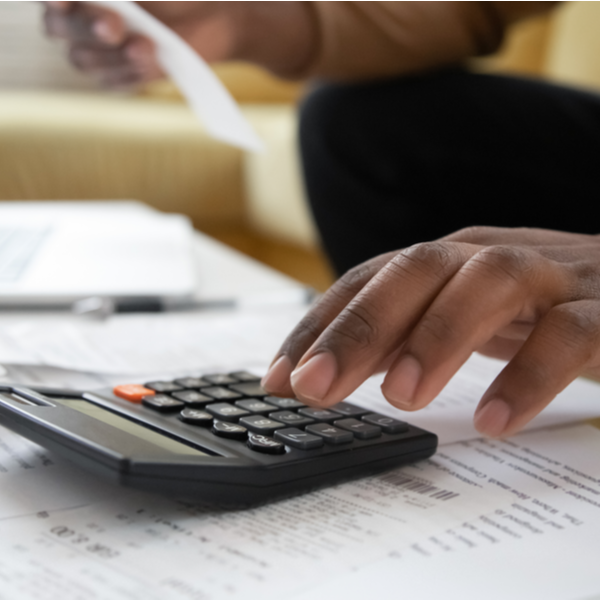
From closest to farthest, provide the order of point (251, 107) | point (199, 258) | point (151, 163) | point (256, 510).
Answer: point (256, 510)
point (199, 258)
point (151, 163)
point (251, 107)

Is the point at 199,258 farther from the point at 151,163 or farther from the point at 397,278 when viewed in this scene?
the point at 151,163

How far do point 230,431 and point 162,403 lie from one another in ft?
0.16

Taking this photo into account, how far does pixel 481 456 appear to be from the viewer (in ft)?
1.07

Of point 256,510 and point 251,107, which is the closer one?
point 256,510

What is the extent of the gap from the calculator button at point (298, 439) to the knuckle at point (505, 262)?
99 mm

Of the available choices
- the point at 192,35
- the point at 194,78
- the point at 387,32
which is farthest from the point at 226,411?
the point at 387,32

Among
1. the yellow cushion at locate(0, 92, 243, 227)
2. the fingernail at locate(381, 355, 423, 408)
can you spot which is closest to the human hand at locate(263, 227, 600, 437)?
the fingernail at locate(381, 355, 423, 408)

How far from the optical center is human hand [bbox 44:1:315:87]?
1.86 ft

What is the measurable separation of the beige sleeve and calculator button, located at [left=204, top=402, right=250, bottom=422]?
24.4 inches

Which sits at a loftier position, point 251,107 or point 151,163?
point 251,107

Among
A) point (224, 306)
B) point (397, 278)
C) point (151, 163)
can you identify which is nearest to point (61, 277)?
point (224, 306)

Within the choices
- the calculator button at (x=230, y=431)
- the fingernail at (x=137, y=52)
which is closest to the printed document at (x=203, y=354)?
the calculator button at (x=230, y=431)

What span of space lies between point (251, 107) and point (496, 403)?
6.12 ft

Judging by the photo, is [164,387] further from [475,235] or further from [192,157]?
[192,157]
